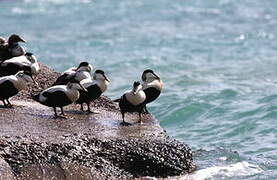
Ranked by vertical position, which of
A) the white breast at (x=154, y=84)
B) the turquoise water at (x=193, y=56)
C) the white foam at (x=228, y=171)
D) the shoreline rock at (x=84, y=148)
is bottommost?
the turquoise water at (x=193, y=56)

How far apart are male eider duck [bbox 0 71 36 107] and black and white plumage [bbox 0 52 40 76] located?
621 millimetres

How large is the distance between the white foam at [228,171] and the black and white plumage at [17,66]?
9.17ft

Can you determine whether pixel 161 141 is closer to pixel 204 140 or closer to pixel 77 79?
pixel 77 79

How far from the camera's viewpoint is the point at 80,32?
26031 millimetres

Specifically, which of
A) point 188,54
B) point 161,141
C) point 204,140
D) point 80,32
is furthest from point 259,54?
point 161,141

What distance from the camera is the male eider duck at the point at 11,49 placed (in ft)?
37.3

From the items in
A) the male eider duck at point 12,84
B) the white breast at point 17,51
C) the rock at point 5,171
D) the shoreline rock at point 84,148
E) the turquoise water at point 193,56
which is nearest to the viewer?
the rock at point 5,171

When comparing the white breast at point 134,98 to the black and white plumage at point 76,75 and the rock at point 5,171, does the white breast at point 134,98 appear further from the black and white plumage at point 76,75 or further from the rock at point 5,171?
the rock at point 5,171

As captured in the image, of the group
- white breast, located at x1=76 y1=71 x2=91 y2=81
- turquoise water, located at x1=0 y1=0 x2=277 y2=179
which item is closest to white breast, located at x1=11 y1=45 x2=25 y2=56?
white breast, located at x1=76 y1=71 x2=91 y2=81

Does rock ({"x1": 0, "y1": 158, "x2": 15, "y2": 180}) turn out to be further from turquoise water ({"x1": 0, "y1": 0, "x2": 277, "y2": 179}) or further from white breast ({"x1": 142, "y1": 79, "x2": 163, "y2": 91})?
white breast ({"x1": 142, "y1": 79, "x2": 163, "y2": 91})

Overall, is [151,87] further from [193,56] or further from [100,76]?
[193,56]

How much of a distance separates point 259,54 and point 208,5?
1160 centimetres

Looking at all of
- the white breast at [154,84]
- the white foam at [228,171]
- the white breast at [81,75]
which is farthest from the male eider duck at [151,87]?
the white foam at [228,171]

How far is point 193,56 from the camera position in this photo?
2106 cm
